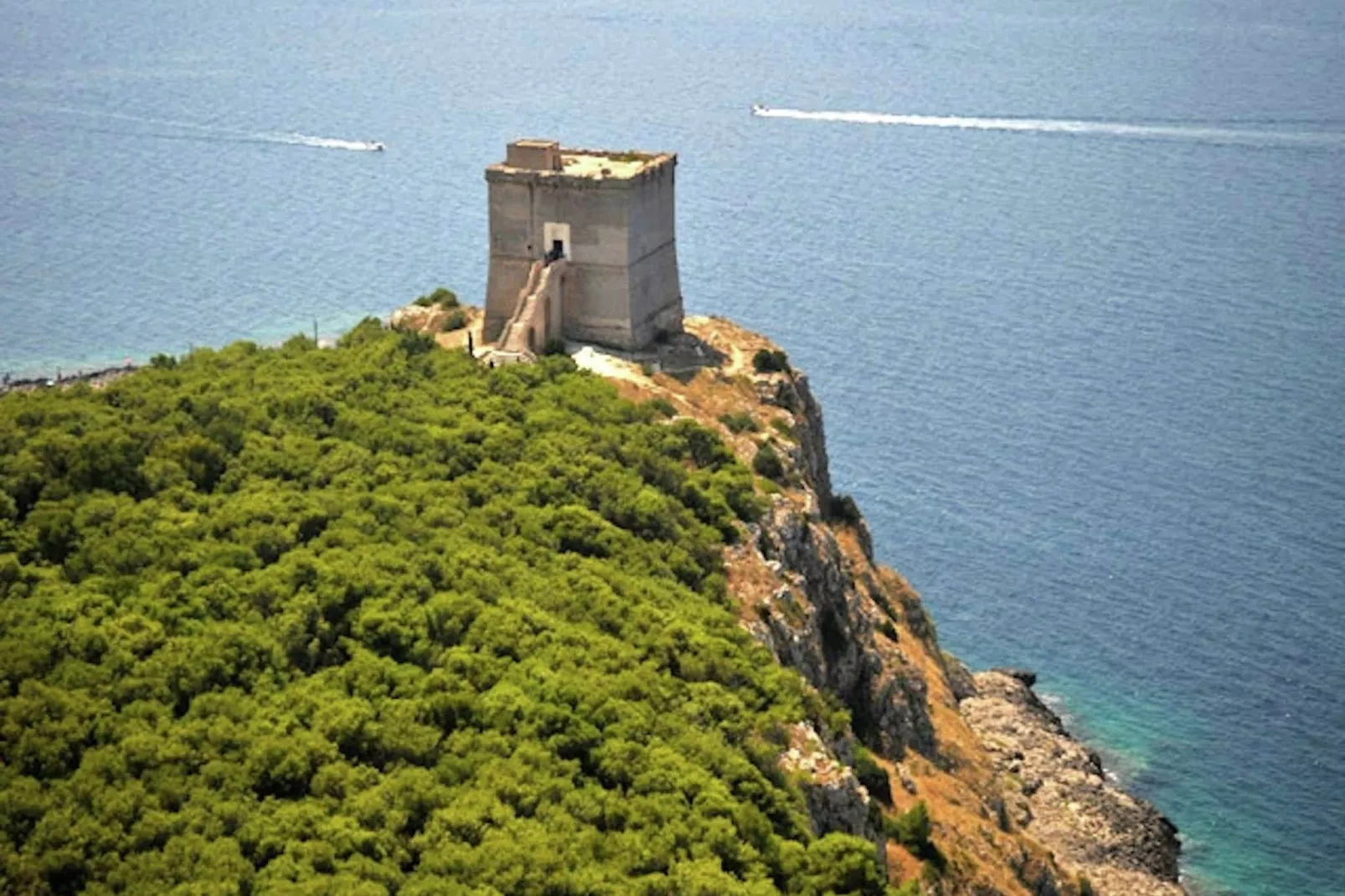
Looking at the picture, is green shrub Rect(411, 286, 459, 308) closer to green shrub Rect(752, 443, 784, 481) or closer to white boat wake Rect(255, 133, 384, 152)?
green shrub Rect(752, 443, 784, 481)

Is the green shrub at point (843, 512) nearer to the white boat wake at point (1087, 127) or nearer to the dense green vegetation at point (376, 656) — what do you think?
the dense green vegetation at point (376, 656)

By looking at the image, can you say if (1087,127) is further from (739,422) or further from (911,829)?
(911,829)

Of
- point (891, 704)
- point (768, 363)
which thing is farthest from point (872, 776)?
point (768, 363)

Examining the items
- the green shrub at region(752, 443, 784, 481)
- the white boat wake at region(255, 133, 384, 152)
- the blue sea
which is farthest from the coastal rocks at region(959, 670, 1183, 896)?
the white boat wake at region(255, 133, 384, 152)

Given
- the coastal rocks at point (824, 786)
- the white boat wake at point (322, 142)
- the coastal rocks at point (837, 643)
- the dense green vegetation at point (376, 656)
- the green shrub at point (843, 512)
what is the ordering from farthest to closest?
1. the white boat wake at point (322, 142)
2. the green shrub at point (843, 512)
3. the coastal rocks at point (837, 643)
4. the coastal rocks at point (824, 786)
5. the dense green vegetation at point (376, 656)

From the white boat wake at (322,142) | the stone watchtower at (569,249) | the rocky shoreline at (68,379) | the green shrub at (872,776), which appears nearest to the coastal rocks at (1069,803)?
the green shrub at (872,776)

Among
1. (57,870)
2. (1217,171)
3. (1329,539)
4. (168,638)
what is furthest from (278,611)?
(1217,171)
